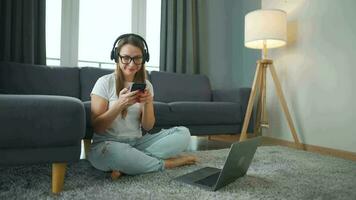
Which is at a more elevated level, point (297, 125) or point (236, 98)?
point (236, 98)

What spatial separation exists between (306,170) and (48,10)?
2.49m

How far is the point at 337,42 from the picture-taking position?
201 centimetres

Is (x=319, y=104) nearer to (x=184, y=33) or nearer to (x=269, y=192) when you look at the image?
(x=269, y=192)

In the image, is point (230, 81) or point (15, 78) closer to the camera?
point (15, 78)

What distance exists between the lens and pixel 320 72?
2123 mm

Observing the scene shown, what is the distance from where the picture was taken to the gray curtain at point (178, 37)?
9.55 ft

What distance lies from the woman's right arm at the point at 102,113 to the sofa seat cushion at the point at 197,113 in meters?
0.74

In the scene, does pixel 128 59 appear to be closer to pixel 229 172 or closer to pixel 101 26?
pixel 229 172

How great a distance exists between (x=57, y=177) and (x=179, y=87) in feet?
5.72

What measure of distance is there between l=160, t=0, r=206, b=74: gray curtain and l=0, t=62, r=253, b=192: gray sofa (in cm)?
23

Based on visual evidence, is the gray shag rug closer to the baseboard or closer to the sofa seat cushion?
the baseboard

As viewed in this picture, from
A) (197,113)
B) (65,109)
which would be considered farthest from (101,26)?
(65,109)

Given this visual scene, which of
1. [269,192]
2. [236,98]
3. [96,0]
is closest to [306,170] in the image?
[269,192]

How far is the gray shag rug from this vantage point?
3.37ft
